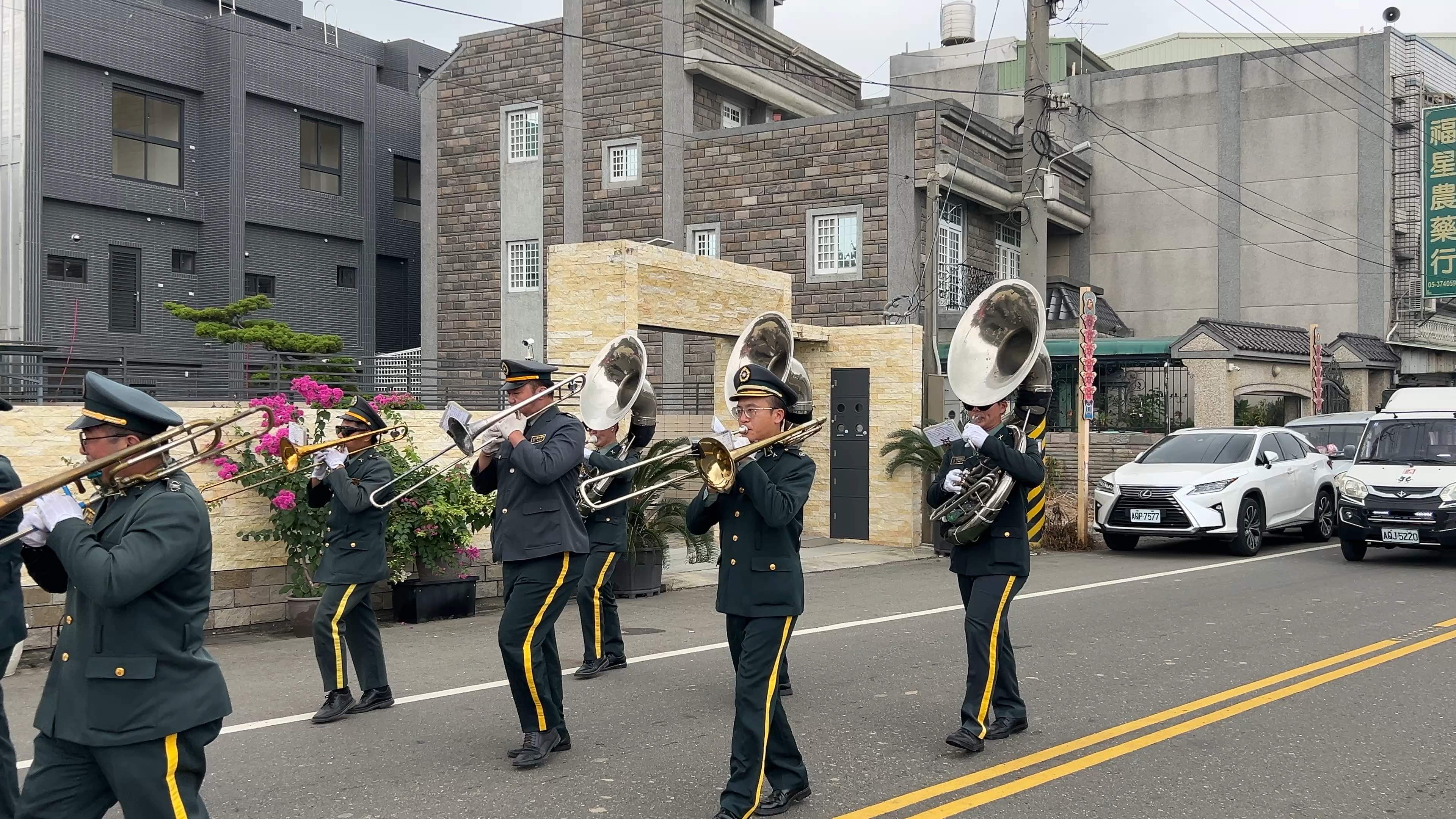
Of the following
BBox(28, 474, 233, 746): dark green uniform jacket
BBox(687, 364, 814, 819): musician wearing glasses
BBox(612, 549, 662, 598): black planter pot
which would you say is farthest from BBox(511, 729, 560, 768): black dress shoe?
BBox(612, 549, 662, 598): black planter pot

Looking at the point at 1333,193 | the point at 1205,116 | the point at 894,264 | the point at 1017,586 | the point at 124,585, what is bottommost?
the point at 1017,586

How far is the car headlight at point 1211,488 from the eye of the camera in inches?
623

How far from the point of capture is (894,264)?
25250 mm

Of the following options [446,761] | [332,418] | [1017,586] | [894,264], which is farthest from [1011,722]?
[894,264]

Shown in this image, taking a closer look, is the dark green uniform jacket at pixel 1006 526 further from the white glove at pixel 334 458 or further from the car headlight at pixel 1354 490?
the car headlight at pixel 1354 490

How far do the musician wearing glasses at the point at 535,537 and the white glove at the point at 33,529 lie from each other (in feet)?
8.51

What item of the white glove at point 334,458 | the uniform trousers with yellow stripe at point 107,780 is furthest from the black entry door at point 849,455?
the uniform trousers with yellow stripe at point 107,780

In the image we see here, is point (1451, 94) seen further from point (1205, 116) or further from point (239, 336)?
point (239, 336)

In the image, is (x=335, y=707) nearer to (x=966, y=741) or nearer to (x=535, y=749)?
(x=535, y=749)

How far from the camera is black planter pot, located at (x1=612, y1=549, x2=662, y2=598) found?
12.3m

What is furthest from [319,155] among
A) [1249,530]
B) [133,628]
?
[133,628]

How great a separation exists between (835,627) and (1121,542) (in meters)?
7.72

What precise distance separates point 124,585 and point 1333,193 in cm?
3288

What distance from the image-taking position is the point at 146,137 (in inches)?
1033
